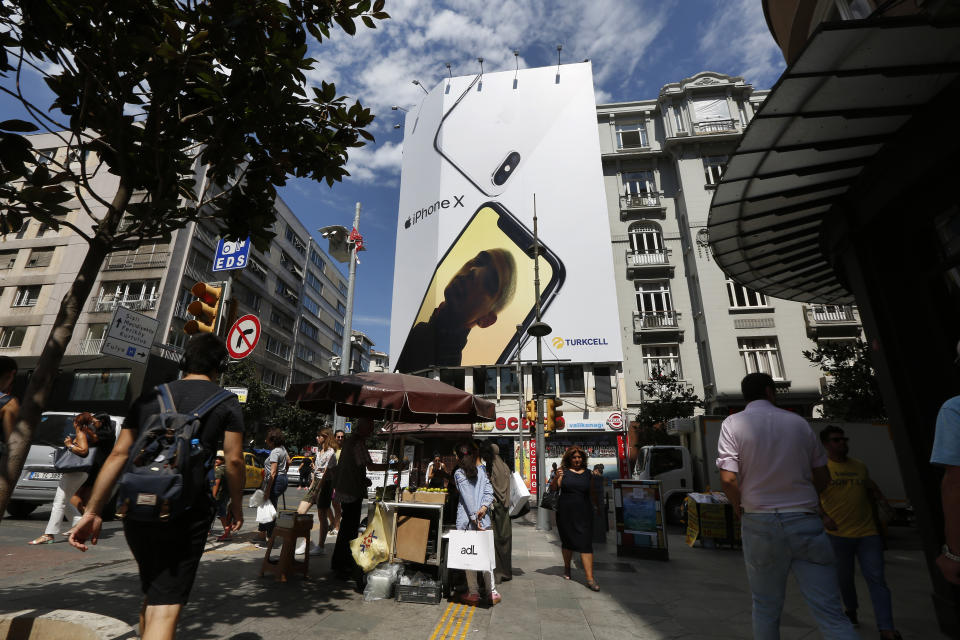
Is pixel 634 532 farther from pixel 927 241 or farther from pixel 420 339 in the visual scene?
pixel 420 339

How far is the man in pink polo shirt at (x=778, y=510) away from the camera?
2730 mm

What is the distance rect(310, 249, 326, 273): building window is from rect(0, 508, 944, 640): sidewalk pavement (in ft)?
159

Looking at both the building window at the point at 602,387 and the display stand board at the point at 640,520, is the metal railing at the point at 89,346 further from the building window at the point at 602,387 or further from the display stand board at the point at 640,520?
the display stand board at the point at 640,520

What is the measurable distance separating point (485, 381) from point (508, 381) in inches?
60.5

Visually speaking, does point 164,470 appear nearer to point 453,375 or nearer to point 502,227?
point 453,375

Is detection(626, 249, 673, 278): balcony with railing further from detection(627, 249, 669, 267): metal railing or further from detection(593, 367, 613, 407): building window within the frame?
detection(593, 367, 613, 407): building window

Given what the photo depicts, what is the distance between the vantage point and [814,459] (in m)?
3.01

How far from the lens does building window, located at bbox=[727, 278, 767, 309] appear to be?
26.7m

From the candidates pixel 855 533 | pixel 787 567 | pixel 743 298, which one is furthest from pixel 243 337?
pixel 743 298

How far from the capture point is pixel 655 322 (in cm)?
2888

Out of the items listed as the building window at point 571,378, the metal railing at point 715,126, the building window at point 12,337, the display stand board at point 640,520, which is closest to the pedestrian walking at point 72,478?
the display stand board at point 640,520

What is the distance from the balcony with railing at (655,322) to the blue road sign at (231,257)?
2625 cm

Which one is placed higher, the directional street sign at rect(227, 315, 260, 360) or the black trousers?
the directional street sign at rect(227, 315, 260, 360)

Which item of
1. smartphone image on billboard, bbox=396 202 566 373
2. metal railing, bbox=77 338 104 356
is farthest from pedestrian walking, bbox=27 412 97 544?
metal railing, bbox=77 338 104 356
